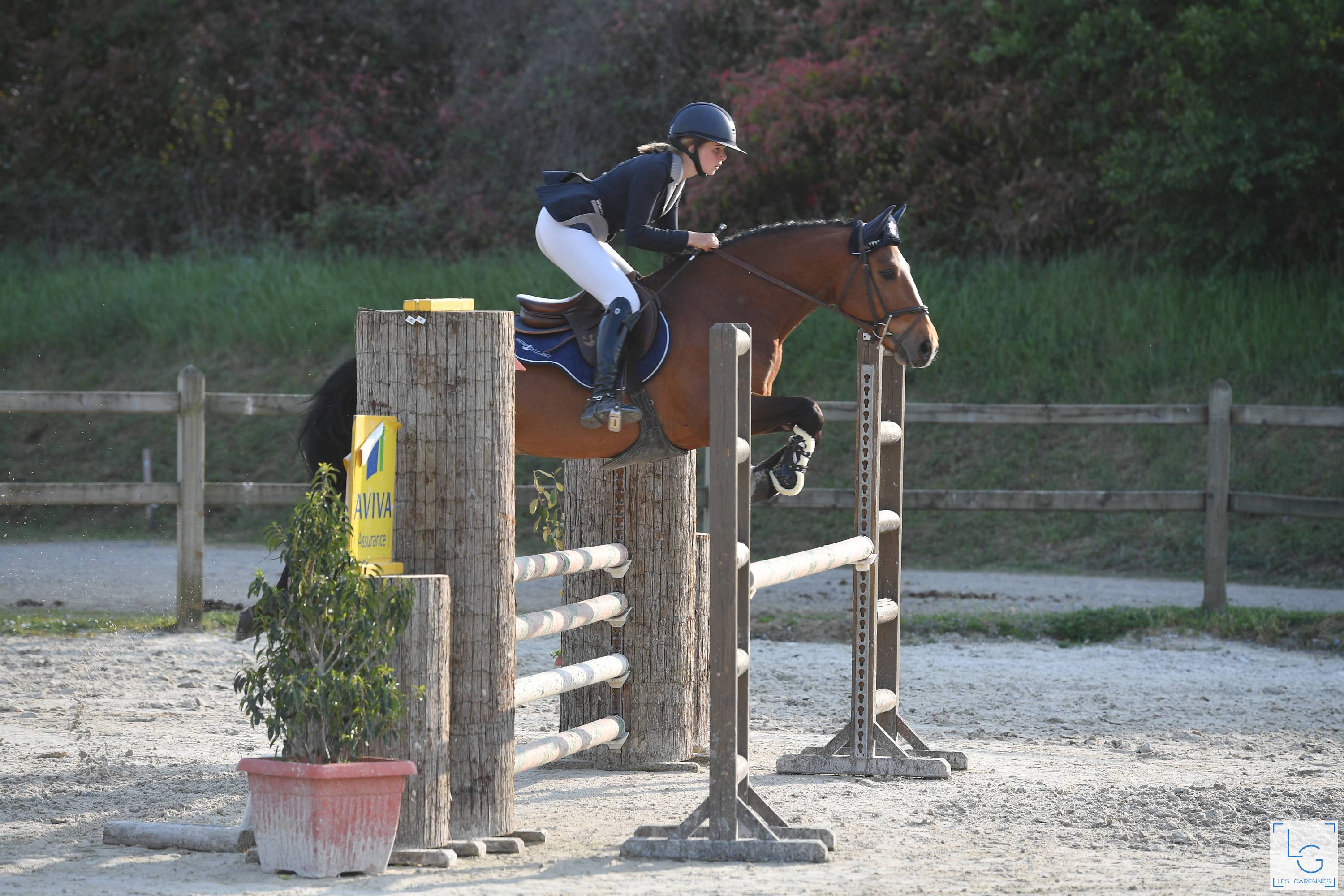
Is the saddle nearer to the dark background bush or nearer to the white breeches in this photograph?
A: the white breeches

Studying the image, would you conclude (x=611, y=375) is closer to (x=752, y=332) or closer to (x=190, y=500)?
(x=752, y=332)

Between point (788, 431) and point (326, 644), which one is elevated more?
→ point (788, 431)

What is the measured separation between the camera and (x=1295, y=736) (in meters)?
5.60

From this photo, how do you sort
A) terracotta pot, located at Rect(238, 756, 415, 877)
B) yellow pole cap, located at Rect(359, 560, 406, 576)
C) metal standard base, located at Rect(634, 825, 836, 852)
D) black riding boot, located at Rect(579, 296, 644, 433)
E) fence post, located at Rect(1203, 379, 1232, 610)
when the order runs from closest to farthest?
terracotta pot, located at Rect(238, 756, 415, 877)
yellow pole cap, located at Rect(359, 560, 406, 576)
metal standard base, located at Rect(634, 825, 836, 852)
black riding boot, located at Rect(579, 296, 644, 433)
fence post, located at Rect(1203, 379, 1232, 610)

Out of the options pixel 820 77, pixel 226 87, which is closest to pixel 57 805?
pixel 820 77

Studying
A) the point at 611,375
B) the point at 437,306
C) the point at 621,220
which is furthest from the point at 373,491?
the point at 621,220

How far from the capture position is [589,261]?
490 centimetres

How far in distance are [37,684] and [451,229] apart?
34.6 ft

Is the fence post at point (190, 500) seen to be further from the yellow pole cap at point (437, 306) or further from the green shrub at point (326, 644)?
the green shrub at point (326, 644)

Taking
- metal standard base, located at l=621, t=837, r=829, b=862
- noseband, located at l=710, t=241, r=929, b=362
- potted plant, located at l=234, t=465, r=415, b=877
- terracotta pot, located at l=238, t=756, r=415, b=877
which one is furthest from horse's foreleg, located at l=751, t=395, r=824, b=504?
terracotta pot, located at l=238, t=756, r=415, b=877

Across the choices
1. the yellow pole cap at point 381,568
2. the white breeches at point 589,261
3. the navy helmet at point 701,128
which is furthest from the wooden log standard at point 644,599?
the yellow pole cap at point 381,568

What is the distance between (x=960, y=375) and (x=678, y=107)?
506 centimetres

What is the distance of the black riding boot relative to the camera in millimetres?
4676

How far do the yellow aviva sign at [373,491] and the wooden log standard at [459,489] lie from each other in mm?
58
